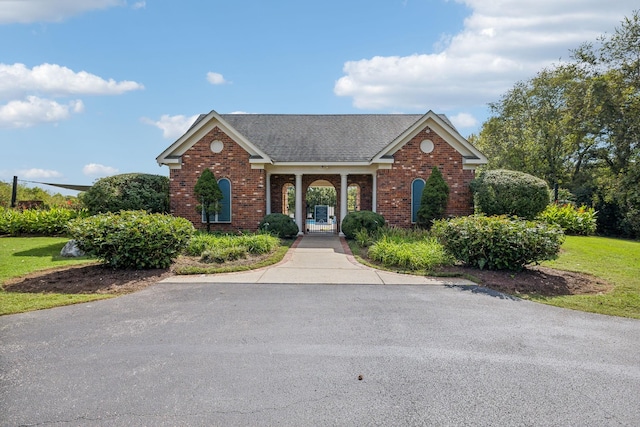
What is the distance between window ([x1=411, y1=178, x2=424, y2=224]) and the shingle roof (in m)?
2.33

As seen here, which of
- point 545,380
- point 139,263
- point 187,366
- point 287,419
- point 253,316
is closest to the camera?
point 287,419

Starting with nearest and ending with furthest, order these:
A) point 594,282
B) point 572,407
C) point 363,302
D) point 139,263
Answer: point 572,407, point 363,302, point 594,282, point 139,263

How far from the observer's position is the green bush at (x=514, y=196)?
14695 millimetres

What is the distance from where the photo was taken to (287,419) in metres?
3.19

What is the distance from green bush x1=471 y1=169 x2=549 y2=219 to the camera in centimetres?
1470

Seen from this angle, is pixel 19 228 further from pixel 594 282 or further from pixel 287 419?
pixel 594 282

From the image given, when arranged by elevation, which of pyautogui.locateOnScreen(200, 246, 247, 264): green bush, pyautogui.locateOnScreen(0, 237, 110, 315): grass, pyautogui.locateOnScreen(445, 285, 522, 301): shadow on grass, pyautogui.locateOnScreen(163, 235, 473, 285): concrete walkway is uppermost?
pyautogui.locateOnScreen(200, 246, 247, 264): green bush

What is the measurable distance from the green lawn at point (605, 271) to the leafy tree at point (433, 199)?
4.52 m

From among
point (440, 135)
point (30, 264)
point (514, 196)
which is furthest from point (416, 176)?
point (30, 264)

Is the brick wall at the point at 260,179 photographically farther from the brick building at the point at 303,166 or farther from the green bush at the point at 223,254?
the green bush at the point at 223,254

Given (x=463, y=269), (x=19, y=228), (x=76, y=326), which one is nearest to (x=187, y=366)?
(x=76, y=326)

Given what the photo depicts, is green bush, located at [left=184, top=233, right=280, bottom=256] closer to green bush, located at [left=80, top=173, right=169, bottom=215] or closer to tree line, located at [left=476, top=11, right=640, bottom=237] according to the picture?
green bush, located at [left=80, top=173, right=169, bottom=215]

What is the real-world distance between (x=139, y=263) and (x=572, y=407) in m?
8.73

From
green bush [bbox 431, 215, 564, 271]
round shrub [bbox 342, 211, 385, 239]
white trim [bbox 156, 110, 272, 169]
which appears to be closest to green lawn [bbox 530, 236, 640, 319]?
green bush [bbox 431, 215, 564, 271]
